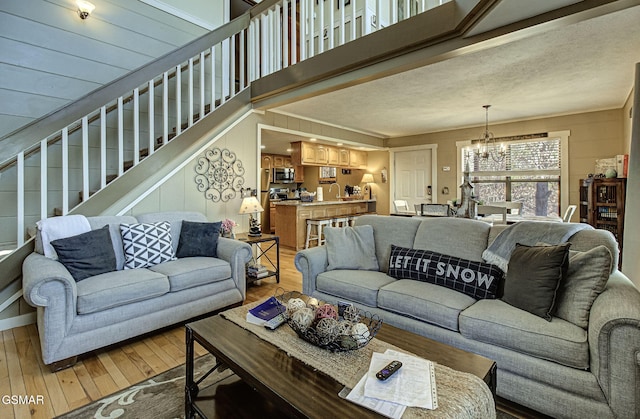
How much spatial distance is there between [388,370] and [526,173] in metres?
6.00

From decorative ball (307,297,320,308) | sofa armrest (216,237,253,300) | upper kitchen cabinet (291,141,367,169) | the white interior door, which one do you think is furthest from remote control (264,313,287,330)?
the white interior door

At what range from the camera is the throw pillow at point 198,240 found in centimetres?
315

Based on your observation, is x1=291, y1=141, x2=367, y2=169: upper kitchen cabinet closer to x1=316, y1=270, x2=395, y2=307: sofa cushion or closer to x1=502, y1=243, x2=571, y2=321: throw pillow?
x1=316, y1=270, x2=395, y2=307: sofa cushion

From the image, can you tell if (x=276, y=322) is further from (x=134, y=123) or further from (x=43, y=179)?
(x=134, y=123)

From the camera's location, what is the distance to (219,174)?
4.21m

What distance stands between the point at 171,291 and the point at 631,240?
391cm

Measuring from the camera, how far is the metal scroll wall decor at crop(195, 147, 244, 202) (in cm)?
402

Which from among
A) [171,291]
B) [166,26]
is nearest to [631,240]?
[171,291]

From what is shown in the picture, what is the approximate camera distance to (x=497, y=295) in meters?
2.13

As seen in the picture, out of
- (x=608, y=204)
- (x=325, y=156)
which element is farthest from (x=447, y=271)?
(x=325, y=156)

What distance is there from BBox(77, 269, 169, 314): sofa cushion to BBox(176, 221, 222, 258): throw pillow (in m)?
0.53

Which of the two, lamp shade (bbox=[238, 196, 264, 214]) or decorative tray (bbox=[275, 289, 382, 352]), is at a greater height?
lamp shade (bbox=[238, 196, 264, 214])

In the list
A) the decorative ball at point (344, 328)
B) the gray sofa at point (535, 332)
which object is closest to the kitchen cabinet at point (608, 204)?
the gray sofa at point (535, 332)

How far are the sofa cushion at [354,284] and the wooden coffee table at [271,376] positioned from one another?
0.69m
